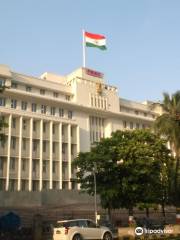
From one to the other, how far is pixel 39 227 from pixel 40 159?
30847 millimetres

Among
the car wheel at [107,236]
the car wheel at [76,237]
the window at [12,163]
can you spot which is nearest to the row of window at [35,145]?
the window at [12,163]

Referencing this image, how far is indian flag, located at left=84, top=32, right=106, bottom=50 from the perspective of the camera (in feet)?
219

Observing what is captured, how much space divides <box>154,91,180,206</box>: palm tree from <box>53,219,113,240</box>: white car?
19695 millimetres

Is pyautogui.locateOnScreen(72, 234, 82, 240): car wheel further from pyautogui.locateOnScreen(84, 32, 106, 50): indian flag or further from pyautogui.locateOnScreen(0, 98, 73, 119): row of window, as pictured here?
pyautogui.locateOnScreen(84, 32, 106, 50): indian flag

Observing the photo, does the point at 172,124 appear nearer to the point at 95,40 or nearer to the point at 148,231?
the point at 148,231

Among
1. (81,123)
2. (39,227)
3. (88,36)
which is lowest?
(39,227)

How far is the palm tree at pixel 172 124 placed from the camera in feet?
140

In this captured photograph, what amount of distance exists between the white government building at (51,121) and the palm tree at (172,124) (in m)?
24.7

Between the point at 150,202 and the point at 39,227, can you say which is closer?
the point at 39,227

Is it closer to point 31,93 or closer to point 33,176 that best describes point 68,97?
point 31,93

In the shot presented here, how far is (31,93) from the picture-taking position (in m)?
64.1

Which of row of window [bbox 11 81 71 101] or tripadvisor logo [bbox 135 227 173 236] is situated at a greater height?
row of window [bbox 11 81 71 101]

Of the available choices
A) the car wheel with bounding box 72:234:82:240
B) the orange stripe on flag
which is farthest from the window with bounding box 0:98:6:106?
the car wheel with bounding box 72:234:82:240

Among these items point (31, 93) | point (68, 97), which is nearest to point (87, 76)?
point (68, 97)
